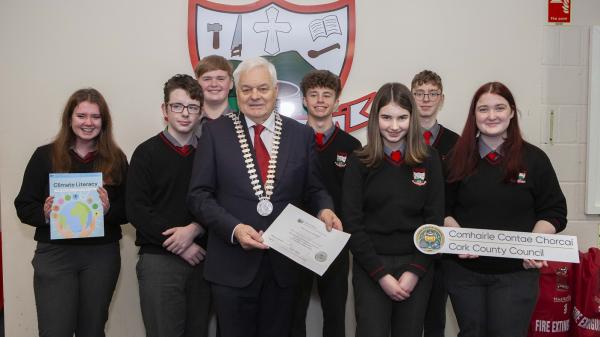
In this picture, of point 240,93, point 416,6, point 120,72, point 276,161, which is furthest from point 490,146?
point 120,72

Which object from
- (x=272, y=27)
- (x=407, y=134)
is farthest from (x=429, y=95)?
(x=272, y=27)

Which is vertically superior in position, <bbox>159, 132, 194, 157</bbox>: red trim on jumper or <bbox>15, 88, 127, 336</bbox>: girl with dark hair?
<bbox>159, 132, 194, 157</bbox>: red trim on jumper

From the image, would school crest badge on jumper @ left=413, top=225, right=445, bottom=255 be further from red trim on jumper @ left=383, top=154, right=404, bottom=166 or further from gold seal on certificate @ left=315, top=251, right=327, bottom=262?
gold seal on certificate @ left=315, top=251, right=327, bottom=262

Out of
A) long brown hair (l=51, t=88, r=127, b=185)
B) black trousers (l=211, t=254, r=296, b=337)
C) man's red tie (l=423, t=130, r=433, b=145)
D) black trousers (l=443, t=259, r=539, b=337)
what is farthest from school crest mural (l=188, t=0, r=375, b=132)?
black trousers (l=211, t=254, r=296, b=337)

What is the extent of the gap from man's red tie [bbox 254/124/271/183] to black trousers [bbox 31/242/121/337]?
104 cm

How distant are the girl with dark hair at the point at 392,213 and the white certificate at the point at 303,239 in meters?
0.16

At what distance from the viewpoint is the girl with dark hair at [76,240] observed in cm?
222

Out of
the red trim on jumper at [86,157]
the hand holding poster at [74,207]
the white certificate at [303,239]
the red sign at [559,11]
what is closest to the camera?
the white certificate at [303,239]

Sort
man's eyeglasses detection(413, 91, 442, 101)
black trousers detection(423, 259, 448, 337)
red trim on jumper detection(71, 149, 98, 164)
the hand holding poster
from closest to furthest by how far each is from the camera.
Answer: the hand holding poster
red trim on jumper detection(71, 149, 98, 164)
black trousers detection(423, 259, 448, 337)
man's eyeglasses detection(413, 91, 442, 101)

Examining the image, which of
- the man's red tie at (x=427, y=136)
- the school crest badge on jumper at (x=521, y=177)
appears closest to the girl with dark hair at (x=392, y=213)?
the school crest badge on jumper at (x=521, y=177)

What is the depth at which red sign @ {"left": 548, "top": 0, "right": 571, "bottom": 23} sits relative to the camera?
10.8 ft

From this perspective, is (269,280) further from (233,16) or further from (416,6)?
(416,6)

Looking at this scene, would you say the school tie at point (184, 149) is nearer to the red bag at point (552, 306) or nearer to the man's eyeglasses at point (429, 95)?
the man's eyeglasses at point (429, 95)

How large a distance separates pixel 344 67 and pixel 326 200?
4.86ft
